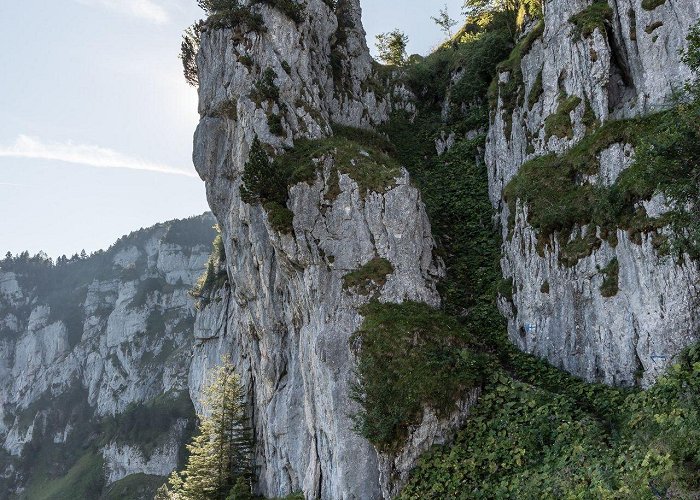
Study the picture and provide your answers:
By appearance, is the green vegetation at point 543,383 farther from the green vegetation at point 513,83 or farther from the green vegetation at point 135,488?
the green vegetation at point 135,488

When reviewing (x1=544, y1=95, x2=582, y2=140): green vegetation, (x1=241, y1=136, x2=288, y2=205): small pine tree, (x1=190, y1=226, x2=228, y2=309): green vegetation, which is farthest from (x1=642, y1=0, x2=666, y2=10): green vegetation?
(x1=190, y1=226, x2=228, y2=309): green vegetation

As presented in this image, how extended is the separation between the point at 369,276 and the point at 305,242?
386 cm

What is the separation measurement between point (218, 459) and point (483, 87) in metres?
31.6

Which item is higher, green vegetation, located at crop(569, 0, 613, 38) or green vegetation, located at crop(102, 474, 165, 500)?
green vegetation, located at crop(569, 0, 613, 38)

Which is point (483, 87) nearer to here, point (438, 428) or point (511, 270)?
point (511, 270)

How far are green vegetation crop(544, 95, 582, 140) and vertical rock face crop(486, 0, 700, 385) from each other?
0.43 ft

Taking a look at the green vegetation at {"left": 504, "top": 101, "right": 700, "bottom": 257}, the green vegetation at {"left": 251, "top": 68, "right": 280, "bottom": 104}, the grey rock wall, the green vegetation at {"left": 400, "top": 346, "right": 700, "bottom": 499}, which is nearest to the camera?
the green vegetation at {"left": 400, "top": 346, "right": 700, "bottom": 499}

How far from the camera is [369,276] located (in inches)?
781

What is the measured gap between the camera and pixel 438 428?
15.1 metres

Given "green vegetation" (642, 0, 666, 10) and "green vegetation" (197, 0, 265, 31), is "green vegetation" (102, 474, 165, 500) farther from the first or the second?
"green vegetation" (642, 0, 666, 10)

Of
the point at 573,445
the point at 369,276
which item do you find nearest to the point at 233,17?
the point at 369,276

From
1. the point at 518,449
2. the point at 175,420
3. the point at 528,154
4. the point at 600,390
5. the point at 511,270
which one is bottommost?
the point at 175,420

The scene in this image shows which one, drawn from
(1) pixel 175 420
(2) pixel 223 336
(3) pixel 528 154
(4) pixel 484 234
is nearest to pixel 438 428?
(4) pixel 484 234

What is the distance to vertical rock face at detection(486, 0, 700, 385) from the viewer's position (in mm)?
13539
